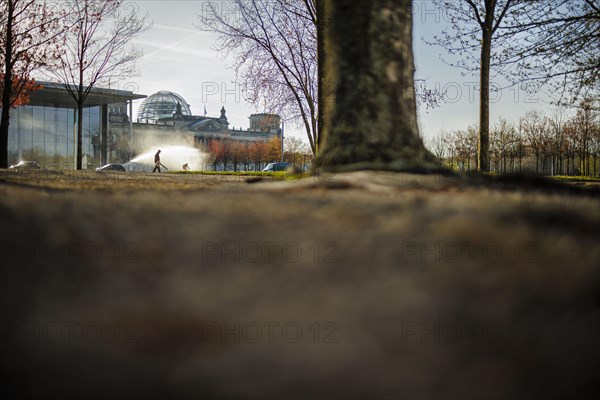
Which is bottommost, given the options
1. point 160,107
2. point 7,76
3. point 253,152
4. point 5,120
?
point 5,120

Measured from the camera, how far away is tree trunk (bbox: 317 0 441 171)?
312 cm

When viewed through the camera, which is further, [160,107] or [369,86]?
[160,107]

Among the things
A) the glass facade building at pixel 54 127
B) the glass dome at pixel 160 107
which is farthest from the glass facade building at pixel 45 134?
the glass dome at pixel 160 107

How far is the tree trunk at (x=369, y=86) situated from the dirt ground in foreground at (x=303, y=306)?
6.12 feet

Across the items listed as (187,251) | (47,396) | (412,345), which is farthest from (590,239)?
(47,396)

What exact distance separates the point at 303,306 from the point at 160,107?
100470mm

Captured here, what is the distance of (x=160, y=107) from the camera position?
96250 mm

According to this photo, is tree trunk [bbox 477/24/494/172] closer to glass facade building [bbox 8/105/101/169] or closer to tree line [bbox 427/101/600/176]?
tree line [bbox 427/101/600/176]

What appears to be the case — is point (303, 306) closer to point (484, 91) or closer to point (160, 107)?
point (484, 91)

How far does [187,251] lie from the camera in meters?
1.09

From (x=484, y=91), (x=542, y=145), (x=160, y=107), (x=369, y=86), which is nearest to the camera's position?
(x=369, y=86)

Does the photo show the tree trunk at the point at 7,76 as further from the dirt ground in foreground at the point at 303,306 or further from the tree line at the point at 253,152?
the tree line at the point at 253,152

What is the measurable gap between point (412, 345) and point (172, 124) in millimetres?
90669

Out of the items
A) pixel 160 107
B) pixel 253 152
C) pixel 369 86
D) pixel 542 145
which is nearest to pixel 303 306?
pixel 369 86
